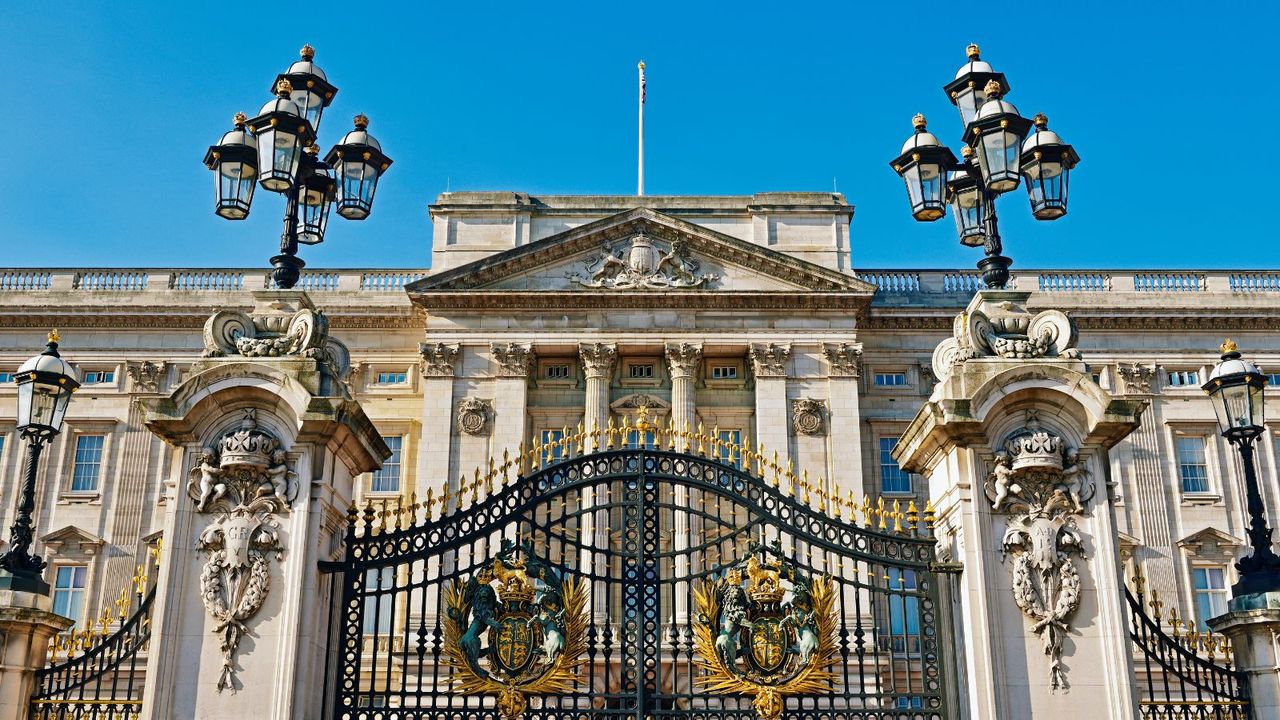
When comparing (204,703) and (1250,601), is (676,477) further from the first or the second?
(1250,601)

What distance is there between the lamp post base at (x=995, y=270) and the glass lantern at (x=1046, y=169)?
2.22ft

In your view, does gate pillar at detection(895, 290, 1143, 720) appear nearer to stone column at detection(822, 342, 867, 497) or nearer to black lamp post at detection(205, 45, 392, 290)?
black lamp post at detection(205, 45, 392, 290)

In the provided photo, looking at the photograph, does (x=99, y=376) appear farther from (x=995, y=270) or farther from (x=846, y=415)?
(x=995, y=270)

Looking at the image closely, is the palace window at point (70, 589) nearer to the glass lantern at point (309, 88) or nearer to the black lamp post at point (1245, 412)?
the glass lantern at point (309, 88)

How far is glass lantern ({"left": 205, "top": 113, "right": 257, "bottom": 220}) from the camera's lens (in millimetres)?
12727

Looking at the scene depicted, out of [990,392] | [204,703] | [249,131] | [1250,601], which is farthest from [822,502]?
[249,131]

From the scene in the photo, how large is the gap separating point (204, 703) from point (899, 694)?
6184 millimetres

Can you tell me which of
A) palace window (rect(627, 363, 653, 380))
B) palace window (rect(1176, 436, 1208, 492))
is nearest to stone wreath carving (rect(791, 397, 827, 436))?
palace window (rect(627, 363, 653, 380))

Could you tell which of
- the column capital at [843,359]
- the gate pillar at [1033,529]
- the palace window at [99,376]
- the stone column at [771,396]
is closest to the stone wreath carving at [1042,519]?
the gate pillar at [1033,529]

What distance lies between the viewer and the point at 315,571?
1145 cm

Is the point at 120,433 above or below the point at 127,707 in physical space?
above

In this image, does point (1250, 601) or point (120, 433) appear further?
point (120, 433)


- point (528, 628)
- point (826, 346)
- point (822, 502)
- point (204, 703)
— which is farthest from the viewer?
point (826, 346)

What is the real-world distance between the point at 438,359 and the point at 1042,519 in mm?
31496
